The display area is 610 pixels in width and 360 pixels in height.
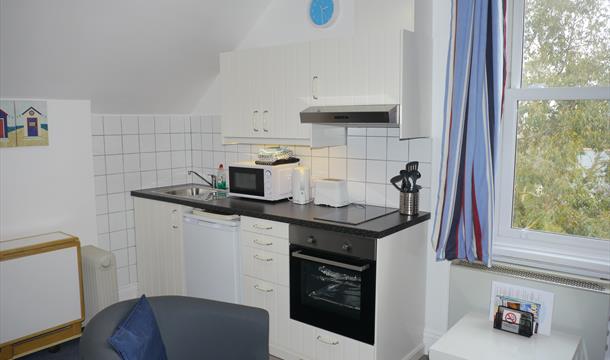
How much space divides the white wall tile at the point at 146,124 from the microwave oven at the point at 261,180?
96 cm

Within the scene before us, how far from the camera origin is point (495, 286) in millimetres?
2555

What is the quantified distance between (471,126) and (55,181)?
278cm

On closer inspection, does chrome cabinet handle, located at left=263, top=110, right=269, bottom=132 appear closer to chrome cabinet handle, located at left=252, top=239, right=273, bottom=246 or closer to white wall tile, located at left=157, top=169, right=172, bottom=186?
chrome cabinet handle, located at left=252, top=239, right=273, bottom=246

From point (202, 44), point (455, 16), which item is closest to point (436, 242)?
point (455, 16)

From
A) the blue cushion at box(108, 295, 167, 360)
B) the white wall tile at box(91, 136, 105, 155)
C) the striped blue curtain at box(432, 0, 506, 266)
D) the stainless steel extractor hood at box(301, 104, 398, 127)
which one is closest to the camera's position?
the blue cushion at box(108, 295, 167, 360)

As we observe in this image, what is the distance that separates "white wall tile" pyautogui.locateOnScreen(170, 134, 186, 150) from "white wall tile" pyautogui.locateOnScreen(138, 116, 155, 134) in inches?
7.5

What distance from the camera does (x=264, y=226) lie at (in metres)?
2.99

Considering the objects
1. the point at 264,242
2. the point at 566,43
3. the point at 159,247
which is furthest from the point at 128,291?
the point at 566,43

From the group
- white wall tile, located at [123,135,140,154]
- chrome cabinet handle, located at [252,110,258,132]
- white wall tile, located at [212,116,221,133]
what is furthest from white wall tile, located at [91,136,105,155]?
chrome cabinet handle, located at [252,110,258,132]

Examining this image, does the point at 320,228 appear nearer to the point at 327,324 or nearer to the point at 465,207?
the point at 327,324

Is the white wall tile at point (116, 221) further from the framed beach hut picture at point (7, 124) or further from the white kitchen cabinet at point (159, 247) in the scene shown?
the framed beach hut picture at point (7, 124)

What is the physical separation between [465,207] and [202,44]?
2143 mm

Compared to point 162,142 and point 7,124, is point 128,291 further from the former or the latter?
point 7,124

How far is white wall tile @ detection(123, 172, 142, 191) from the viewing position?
12.8 ft
